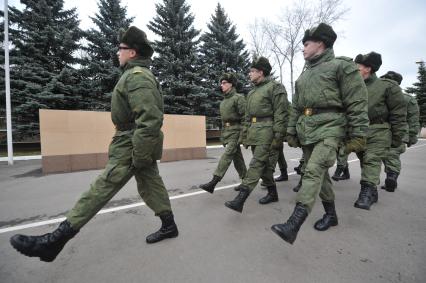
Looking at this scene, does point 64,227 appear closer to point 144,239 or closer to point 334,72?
point 144,239

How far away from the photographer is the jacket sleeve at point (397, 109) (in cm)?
390

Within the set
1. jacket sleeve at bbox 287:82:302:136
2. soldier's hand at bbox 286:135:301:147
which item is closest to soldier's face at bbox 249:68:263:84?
jacket sleeve at bbox 287:82:302:136

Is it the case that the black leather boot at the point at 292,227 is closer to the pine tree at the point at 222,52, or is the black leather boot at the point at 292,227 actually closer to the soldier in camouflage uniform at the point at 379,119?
the soldier in camouflage uniform at the point at 379,119

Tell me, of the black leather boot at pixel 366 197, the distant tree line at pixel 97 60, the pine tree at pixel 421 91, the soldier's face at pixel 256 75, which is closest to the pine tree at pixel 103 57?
the distant tree line at pixel 97 60

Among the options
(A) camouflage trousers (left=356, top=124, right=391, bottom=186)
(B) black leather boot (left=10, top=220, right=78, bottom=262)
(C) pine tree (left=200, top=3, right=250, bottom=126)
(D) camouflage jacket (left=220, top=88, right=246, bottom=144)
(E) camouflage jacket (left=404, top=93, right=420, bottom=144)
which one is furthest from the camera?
(C) pine tree (left=200, top=3, right=250, bottom=126)

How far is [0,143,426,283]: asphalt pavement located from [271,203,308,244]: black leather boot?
24 cm

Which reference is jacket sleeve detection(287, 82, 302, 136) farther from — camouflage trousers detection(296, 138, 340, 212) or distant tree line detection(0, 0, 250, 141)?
distant tree line detection(0, 0, 250, 141)

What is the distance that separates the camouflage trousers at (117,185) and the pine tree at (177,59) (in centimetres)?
1495

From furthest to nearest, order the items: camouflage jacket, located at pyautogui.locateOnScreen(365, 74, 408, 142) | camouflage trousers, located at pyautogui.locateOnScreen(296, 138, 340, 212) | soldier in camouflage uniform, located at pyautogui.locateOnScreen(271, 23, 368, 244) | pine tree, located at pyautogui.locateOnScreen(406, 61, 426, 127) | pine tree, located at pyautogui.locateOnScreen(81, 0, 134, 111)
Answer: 1. pine tree, located at pyautogui.locateOnScreen(406, 61, 426, 127)
2. pine tree, located at pyautogui.locateOnScreen(81, 0, 134, 111)
3. camouflage jacket, located at pyautogui.locateOnScreen(365, 74, 408, 142)
4. soldier in camouflage uniform, located at pyautogui.locateOnScreen(271, 23, 368, 244)
5. camouflage trousers, located at pyautogui.locateOnScreen(296, 138, 340, 212)

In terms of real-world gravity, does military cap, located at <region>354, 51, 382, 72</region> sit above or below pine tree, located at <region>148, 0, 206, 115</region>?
below

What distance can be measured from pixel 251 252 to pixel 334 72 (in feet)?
6.54

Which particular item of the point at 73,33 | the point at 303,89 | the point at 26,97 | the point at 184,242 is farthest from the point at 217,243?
the point at 73,33

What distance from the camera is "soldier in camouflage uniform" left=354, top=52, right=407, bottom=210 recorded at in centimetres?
385

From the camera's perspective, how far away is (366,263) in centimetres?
220
